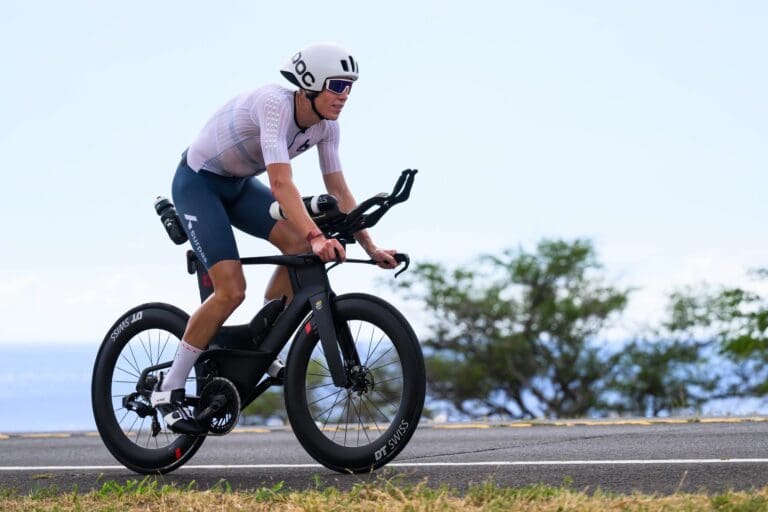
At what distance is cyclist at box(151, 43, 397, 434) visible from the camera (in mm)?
5828

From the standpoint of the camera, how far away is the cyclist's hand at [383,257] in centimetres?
619

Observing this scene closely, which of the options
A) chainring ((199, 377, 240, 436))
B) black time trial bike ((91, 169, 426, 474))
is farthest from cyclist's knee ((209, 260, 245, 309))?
chainring ((199, 377, 240, 436))

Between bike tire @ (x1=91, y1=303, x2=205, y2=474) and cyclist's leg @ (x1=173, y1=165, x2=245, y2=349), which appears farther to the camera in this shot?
bike tire @ (x1=91, y1=303, x2=205, y2=474)

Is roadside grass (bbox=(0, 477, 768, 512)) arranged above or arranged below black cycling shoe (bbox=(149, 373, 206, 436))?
below

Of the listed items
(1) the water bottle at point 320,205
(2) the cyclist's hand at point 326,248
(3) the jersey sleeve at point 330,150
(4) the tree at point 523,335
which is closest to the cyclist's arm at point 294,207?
(2) the cyclist's hand at point 326,248

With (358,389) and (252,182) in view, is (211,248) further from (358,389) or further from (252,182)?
(358,389)

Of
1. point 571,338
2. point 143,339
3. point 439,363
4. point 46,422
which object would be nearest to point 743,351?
point 571,338

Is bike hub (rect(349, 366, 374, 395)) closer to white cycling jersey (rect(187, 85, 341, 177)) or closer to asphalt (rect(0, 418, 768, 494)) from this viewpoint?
asphalt (rect(0, 418, 768, 494))

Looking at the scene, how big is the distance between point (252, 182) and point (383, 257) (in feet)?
2.94

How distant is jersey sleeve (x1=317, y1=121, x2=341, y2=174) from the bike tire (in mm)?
1148

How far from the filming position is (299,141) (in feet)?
20.1

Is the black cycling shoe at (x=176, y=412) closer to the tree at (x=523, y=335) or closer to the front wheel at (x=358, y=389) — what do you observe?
the front wheel at (x=358, y=389)

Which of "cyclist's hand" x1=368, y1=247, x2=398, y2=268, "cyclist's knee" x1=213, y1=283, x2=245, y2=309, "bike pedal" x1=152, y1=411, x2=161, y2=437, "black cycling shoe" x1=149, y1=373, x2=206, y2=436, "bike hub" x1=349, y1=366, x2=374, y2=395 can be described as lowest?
"bike pedal" x1=152, y1=411, x2=161, y2=437

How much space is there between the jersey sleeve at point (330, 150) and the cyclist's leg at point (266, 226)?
0.35 meters
